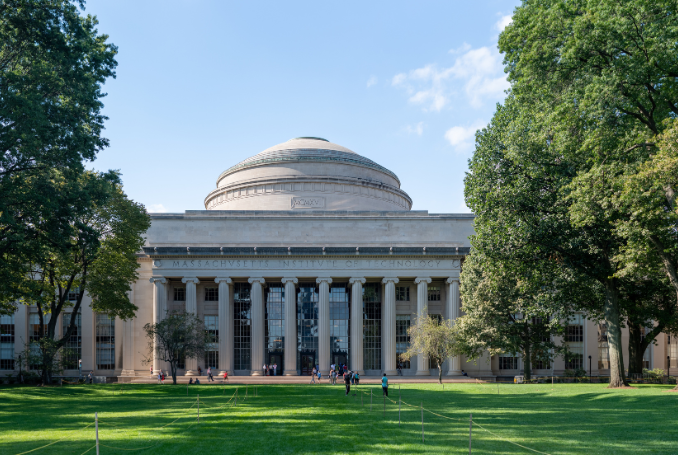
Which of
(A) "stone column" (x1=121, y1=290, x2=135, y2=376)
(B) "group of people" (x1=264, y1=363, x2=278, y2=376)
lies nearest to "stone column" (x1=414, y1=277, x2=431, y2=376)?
(B) "group of people" (x1=264, y1=363, x2=278, y2=376)

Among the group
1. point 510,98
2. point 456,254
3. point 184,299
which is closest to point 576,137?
point 510,98

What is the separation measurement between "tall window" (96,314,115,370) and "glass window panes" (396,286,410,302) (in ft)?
99.5

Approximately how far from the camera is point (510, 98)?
3538cm

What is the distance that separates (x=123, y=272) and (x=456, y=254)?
32.2 m

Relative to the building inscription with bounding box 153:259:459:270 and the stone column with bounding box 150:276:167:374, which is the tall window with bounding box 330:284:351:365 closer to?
the building inscription with bounding box 153:259:459:270

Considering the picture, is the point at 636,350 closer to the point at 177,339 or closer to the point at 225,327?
the point at 177,339

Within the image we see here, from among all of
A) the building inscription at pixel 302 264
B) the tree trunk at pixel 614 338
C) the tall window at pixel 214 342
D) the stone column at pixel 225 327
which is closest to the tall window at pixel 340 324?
the building inscription at pixel 302 264

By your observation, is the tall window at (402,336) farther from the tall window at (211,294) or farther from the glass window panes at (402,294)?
the tall window at (211,294)

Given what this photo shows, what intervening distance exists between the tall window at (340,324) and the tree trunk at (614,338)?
32200 mm

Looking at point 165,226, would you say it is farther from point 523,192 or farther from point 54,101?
point 523,192

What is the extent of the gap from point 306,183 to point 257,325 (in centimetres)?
2043

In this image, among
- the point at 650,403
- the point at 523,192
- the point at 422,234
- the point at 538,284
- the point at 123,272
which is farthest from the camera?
the point at 422,234

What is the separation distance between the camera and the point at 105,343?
6056 centimetres

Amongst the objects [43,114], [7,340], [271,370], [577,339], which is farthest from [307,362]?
[43,114]
